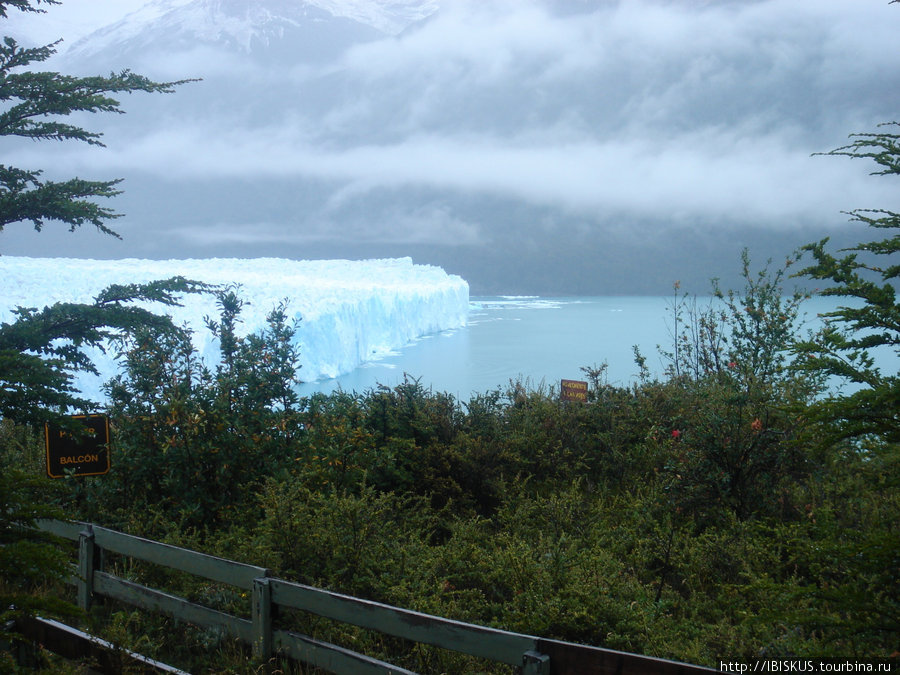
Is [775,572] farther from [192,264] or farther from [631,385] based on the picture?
[192,264]

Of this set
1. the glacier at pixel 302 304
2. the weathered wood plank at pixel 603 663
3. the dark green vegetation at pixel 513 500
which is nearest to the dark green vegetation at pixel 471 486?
the dark green vegetation at pixel 513 500

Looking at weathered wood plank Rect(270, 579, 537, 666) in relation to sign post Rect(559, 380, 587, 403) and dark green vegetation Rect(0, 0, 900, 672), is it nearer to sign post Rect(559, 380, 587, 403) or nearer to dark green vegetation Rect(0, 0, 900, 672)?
dark green vegetation Rect(0, 0, 900, 672)

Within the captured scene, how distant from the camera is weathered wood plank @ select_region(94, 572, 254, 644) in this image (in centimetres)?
456

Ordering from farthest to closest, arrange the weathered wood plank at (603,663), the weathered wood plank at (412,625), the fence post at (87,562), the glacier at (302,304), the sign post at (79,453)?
the glacier at (302,304), the sign post at (79,453), the fence post at (87,562), the weathered wood plank at (412,625), the weathered wood plank at (603,663)

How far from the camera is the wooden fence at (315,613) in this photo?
9.46 feet

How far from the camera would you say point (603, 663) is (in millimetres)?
2775

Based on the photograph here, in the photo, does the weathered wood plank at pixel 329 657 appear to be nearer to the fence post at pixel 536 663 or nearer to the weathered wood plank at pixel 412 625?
the weathered wood plank at pixel 412 625

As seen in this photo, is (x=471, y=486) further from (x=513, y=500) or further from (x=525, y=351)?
(x=525, y=351)

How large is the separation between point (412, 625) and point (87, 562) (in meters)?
3.23

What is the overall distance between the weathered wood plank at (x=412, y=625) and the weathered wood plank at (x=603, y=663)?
0.12 meters

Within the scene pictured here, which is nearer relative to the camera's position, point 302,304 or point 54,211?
point 54,211

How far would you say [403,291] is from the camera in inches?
1147

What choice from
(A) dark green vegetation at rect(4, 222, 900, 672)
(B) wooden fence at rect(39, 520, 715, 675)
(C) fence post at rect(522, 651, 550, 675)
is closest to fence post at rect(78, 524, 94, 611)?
(B) wooden fence at rect(39, 520, 715, 675)

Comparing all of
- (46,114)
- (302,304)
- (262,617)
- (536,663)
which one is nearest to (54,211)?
(46,114)
